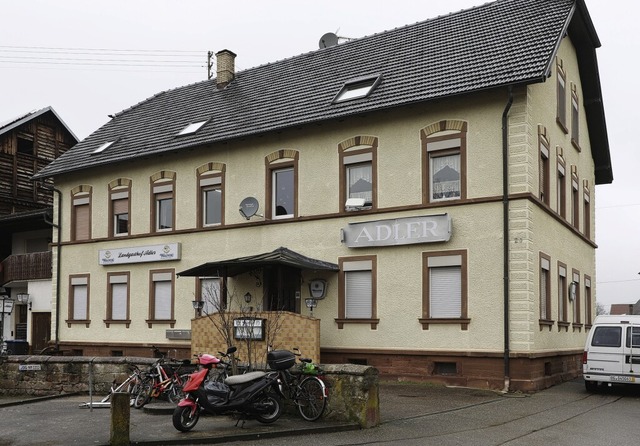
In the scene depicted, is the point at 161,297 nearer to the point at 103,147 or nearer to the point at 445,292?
the point at 103,147

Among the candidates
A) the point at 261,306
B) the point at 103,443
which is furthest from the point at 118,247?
the point at 103,443

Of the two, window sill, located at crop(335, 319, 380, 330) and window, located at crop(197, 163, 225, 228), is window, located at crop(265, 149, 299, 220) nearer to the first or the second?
window, located at crop(197, 163, 225, 228)

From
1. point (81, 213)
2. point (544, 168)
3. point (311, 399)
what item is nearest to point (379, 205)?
point (544, 168)

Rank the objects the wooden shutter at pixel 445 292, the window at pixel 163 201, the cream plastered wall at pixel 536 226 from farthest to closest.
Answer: the window at pixel 163 201
the wooden shutter at pixel 445 292
the cream plastered wall at pixel 536 226

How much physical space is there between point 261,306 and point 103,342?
751 centimetres

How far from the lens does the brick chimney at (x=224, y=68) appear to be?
2967cm

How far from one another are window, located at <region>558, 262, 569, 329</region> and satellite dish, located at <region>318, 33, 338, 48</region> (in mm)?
12650

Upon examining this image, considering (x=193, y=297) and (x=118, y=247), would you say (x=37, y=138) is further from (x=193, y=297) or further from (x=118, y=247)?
(x=193, y=297)

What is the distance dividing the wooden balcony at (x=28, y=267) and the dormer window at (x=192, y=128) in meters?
9.51

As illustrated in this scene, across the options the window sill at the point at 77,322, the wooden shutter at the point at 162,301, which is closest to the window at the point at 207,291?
the wooden shutter at the point at 162,301

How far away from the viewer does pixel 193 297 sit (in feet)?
82.5

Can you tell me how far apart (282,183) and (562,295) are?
885cm

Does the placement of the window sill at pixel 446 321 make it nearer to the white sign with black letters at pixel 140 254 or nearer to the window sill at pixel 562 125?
the window sill at pixel 562 125

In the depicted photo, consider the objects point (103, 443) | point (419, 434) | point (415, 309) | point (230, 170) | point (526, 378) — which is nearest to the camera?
point (103, 443)
